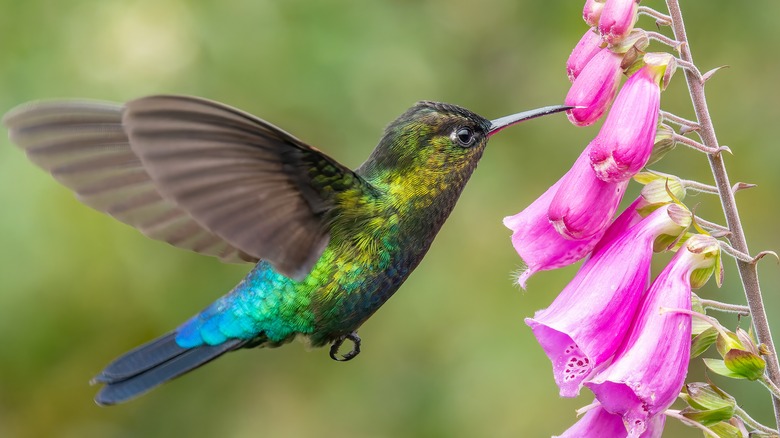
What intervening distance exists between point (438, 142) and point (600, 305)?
2.14 feet

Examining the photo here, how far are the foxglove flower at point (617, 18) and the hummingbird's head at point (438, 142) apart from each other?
0.49 m

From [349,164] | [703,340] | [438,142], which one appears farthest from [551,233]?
[349,164]

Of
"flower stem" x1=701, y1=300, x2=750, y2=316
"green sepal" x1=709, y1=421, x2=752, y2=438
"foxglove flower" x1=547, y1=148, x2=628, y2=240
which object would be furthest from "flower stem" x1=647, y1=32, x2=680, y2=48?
"green sepal" x1=709, y1=421, x2=752, y2=438

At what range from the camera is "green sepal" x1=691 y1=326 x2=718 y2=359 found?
186 cm

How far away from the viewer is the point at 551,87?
387 centimetres

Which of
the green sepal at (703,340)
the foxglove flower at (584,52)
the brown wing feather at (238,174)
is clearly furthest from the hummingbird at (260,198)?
the green sepal at (703,340)

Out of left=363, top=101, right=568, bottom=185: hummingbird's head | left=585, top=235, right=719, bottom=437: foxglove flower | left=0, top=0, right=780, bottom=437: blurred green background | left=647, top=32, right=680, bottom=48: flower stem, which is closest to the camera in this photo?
left=585, top=235, right=719, bottom=437: foxglove flower

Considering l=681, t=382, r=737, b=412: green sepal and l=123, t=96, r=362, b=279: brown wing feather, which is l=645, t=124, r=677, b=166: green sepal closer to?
l=681, t=382, r=737, b=412: green sepal

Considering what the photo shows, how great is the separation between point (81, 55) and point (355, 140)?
97 cm

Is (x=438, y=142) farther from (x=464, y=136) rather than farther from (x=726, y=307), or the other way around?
(x=726, y=307)

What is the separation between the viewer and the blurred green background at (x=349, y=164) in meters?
3.40

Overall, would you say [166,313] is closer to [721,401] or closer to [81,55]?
[81,55]

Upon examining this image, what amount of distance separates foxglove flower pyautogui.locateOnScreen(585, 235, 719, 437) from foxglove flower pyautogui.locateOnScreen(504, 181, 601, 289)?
191 mm

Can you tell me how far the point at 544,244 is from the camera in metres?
1.99
